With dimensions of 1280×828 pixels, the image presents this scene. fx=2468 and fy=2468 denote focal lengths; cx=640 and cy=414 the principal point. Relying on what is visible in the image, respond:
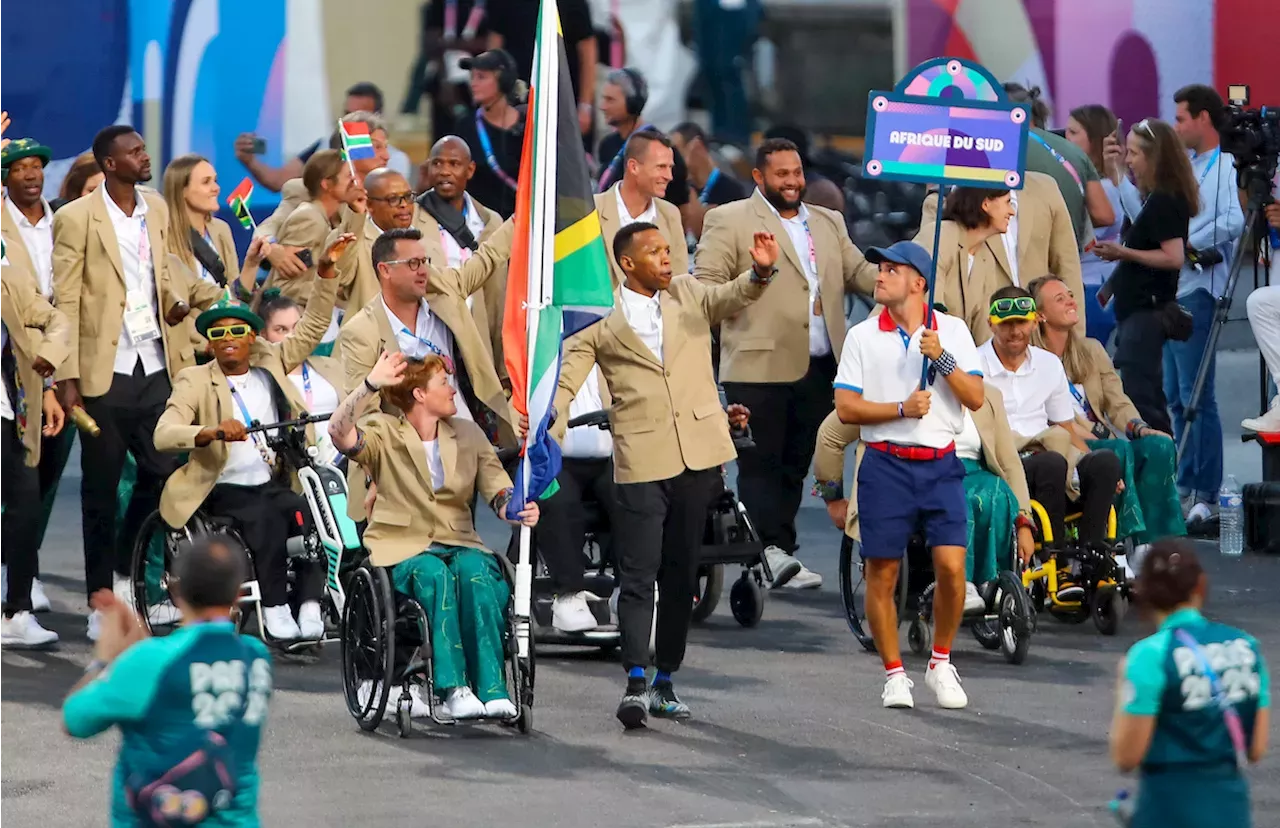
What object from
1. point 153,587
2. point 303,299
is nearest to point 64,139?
point 303,299

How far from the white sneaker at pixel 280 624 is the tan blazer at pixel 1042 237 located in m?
3.57

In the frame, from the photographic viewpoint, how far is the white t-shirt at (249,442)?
10375mm

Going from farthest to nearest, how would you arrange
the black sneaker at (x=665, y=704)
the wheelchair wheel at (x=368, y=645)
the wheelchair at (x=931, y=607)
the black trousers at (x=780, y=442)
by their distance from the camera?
the black trousers at (x=780, y=442) < the wheelchair at (x=931, y=607) < the black sneaker at (x=665, y=704) < the wheelchair wheel at (x=368, y=645)

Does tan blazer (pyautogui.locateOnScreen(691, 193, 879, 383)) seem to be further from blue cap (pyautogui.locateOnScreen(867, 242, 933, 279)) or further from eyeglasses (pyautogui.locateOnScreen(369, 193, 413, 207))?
blue cap (pyautogui.locateOnScreen(867, 242, 933, 279))

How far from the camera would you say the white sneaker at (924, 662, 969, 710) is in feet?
30.2

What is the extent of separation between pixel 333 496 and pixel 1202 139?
6.39m

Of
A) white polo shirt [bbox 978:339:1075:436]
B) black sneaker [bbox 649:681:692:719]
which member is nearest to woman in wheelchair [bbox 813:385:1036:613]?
white polo shirt [bbox 978:339:1075:436]

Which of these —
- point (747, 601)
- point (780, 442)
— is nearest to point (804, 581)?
point (780, 442)

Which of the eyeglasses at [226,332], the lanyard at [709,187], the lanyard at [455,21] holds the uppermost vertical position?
the lanyard at [455,21]

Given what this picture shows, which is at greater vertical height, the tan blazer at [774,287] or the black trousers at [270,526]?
the tan blazer at [774,287]

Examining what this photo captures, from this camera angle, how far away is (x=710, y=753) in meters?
8.45

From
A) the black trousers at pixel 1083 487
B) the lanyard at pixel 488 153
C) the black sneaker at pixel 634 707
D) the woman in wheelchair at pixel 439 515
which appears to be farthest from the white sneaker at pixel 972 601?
the lanyard at pixel 488 153

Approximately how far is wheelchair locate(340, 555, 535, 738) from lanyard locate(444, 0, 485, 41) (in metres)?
8.14

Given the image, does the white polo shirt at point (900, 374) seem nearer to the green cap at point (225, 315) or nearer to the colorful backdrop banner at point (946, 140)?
the colorful backdrop banner at point (946, 140)
